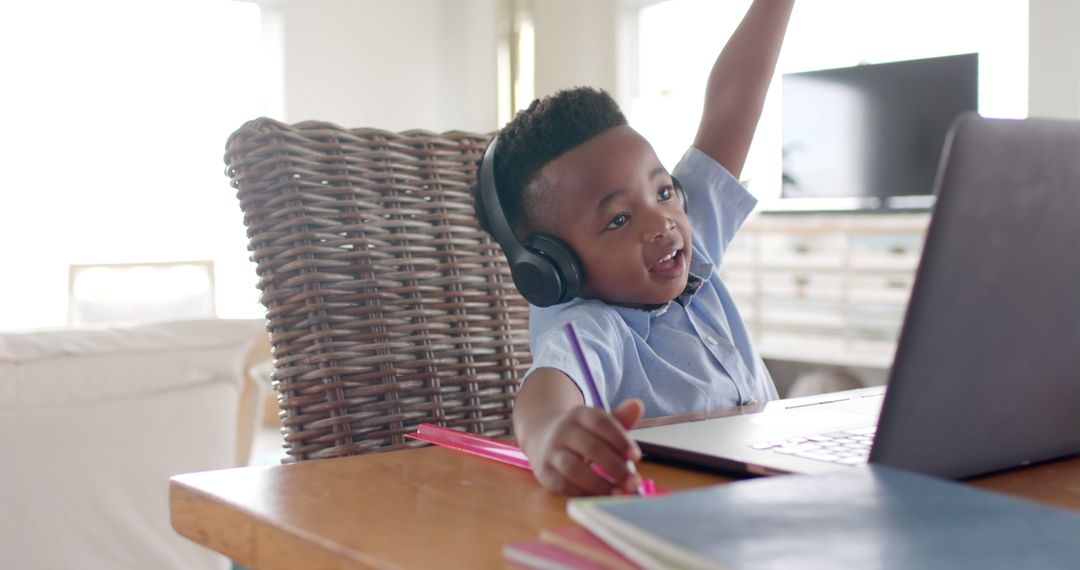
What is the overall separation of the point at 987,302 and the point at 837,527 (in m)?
0.18

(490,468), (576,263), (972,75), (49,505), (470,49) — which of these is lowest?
(49,505)

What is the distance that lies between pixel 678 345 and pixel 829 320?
3441mm

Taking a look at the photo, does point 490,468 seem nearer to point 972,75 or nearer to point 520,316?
point 520,316

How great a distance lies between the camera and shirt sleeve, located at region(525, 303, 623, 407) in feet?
2.59

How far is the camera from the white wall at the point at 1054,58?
3.45m

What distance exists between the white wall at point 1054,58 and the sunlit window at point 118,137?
3228 mm

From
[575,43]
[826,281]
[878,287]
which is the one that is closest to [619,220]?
[878,287]

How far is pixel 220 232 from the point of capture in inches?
206

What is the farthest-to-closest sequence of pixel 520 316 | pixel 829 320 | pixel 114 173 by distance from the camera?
pixel 114 173, pixel 829 320, pixel 520 316

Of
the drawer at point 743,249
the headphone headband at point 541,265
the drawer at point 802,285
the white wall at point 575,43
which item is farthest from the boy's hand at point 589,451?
the white wall at point 575,43

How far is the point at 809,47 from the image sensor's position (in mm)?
4336

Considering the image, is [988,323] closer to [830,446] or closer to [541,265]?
[830,446]

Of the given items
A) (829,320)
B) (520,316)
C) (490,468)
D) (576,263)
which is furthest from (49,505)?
(829,320)

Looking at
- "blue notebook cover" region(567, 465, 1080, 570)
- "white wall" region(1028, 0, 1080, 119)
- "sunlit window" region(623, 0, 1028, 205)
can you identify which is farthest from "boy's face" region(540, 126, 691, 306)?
"white wall" region(1028, 0, 1080, 119)
